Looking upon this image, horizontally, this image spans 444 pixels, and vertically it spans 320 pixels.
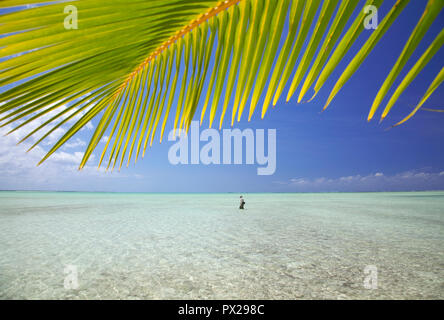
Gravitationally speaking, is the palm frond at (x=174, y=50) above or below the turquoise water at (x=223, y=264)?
above

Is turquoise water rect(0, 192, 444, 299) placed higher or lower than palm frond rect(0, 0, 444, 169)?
lower

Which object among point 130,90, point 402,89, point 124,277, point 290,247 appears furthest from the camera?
point 290,247

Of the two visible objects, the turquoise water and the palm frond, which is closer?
the palm frond

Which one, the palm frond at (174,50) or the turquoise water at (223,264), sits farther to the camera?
the turquoise water at (223,264)

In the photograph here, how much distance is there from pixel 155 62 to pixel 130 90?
10 cm

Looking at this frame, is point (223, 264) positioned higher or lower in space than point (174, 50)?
lower

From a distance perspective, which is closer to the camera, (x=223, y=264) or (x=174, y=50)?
(x=174, y=50)

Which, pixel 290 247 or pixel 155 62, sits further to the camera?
pixel 290 247

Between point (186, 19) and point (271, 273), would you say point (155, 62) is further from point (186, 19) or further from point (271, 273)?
point (271, 273)

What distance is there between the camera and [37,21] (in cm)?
30
